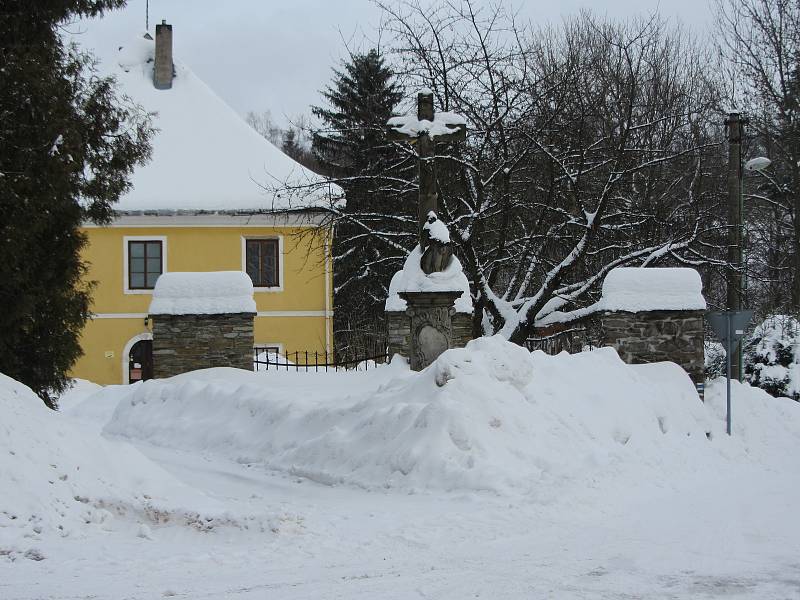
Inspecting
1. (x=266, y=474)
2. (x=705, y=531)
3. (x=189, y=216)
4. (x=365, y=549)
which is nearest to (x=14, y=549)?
(x=365, y=549)

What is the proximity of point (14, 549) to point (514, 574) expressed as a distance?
331 cm

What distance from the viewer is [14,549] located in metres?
6.24

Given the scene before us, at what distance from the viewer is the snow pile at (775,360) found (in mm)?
17078

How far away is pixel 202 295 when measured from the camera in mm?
15242

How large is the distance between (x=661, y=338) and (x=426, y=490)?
586 cm

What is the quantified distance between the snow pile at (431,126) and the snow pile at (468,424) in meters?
3.30

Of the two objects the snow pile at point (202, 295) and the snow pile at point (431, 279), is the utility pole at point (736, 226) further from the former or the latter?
the snow pile at point (202, 295)

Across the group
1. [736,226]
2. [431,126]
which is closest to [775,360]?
[736,226]

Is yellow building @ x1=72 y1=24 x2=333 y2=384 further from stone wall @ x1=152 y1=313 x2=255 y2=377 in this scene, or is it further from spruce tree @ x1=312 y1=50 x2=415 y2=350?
stone wall @ x1=152 y1=313 x2=255 y2=377

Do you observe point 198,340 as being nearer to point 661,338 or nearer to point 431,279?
point 431,279

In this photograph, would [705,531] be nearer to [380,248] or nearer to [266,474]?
[266,474]

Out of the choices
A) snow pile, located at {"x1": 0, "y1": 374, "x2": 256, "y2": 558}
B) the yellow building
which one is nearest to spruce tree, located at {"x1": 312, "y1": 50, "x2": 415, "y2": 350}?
the yellow building

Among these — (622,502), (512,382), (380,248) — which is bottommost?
(622,502)

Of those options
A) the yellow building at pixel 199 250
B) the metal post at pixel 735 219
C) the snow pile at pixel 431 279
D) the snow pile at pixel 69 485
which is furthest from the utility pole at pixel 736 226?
the yellow building at pixel 199 250
